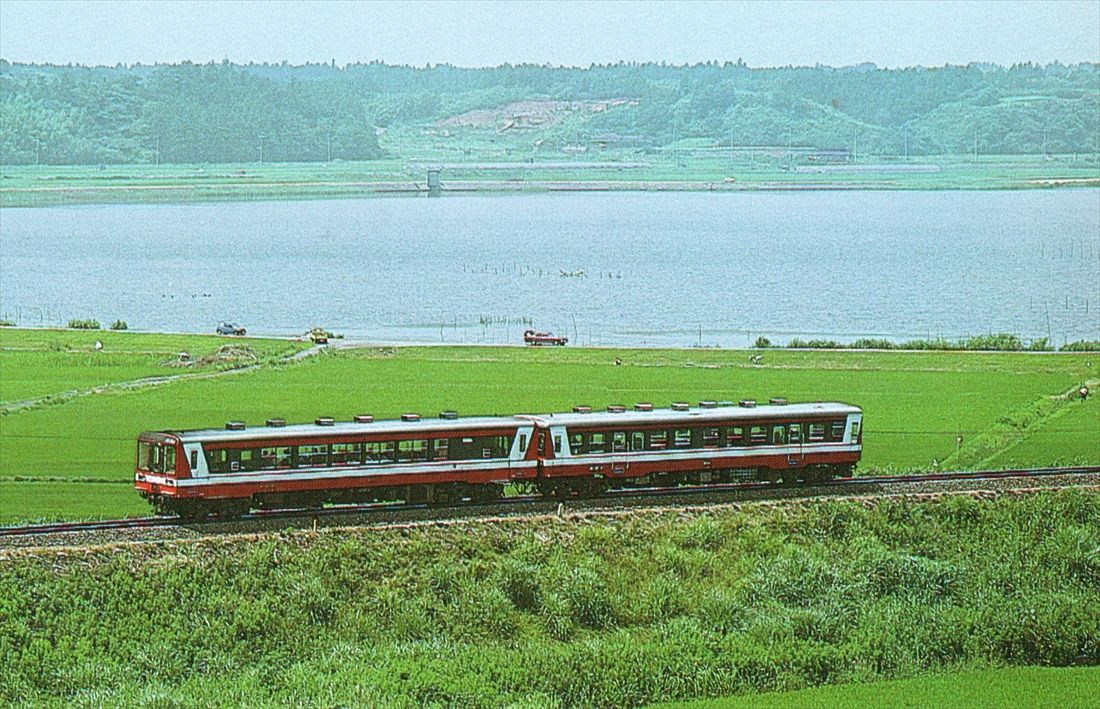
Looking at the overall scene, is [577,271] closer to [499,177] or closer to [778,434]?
[778,434]

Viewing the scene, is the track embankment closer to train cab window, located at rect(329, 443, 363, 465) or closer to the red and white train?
the red and white train

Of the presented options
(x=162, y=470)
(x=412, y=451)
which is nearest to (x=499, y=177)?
(x=412, y=451)

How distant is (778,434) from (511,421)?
382 cm

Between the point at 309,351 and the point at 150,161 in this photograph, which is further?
the point at 150,161

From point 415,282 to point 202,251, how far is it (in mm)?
14573

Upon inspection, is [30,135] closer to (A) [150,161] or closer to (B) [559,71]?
(A) [150,161]

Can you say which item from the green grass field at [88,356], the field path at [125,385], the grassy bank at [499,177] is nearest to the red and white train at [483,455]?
the field path at [125,385]

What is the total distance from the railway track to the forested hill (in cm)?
5510

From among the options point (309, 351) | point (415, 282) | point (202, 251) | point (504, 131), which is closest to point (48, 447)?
point (309, 351)

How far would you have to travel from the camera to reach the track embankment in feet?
60.5

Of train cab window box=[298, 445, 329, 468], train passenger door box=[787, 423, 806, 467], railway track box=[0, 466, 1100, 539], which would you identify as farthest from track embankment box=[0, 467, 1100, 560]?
train cab window box=[298, 445, 329, 468]

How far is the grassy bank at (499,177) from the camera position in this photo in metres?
77.2

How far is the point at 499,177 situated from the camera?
4638 inches

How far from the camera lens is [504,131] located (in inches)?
4904
